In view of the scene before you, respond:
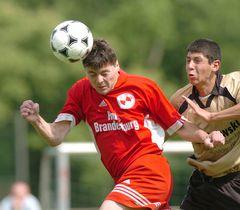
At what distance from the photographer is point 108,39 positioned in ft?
91.9

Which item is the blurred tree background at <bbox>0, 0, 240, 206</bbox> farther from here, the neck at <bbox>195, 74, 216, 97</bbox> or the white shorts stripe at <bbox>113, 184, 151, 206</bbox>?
the white shorts stripe at <bbox>113, 184, 151, 206</bbox>

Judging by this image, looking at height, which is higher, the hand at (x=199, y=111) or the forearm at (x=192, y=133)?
the hand at (x=199, y=111)

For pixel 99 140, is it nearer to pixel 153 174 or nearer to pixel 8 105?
pixel 153 174

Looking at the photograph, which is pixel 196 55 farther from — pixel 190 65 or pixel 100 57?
pixel 100 57

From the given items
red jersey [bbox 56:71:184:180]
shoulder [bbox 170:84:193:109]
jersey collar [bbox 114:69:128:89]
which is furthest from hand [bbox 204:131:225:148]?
jersey collar [bbox 114:69:128:89]

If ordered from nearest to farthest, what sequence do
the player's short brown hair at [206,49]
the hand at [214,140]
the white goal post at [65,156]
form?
the hand at [214,140] → the player's short brown hair at [206,49] → the white goal post at [65,156]

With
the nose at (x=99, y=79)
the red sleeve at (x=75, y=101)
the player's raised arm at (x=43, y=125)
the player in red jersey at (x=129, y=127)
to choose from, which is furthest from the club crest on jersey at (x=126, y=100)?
the player's raised arm at (x=43, y=125)

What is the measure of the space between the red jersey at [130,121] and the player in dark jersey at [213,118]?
0.95 feet

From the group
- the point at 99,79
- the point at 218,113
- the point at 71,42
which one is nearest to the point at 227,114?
the point at 218,113

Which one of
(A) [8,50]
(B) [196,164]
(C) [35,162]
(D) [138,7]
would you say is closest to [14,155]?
(C) [35,162]

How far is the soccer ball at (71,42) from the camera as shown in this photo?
8.80m

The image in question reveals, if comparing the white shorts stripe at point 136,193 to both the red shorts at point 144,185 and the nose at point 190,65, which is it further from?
the nose at point 190,65

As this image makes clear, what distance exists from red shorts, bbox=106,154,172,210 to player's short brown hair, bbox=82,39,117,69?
3.00ft

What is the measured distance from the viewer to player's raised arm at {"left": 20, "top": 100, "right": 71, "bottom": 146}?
343 inches
